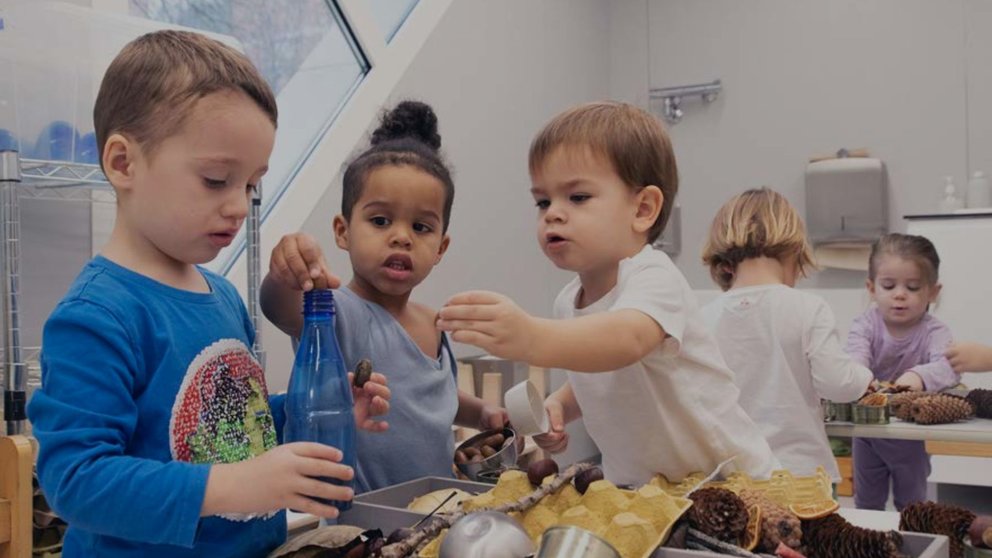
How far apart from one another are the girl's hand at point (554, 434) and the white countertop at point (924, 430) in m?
1.25

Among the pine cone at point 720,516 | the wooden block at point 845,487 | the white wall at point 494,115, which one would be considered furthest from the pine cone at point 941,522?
the wooden block at point 845,487

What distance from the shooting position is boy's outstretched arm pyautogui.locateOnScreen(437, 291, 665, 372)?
3.50 feet

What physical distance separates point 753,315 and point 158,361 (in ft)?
6.08

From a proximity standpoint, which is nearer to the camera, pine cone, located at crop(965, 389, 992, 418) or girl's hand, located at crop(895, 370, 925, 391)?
pine cone, located at crop(965, 389, 992, 418)

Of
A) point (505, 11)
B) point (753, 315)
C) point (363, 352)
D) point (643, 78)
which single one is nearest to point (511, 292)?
point (505, 11)

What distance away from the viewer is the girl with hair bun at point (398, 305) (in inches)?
58.2

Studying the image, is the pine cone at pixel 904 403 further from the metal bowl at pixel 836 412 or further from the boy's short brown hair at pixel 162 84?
the boy's short brown hair at pixel 162 84

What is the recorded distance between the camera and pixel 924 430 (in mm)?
2420

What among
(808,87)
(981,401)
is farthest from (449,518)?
(808,87)

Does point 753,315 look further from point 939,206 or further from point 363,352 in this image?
point 939,206

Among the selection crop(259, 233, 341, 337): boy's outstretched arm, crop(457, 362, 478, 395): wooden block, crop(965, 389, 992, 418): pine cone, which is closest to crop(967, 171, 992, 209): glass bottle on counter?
crop(965, 389, 992, 418): pine cone

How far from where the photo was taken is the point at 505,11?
4.59m

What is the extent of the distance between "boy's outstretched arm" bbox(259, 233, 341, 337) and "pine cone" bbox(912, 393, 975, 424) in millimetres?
1838

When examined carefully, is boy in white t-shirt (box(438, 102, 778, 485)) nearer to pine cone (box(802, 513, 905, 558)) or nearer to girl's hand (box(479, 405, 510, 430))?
girl's hand (box(479, 405, 510, 430))
